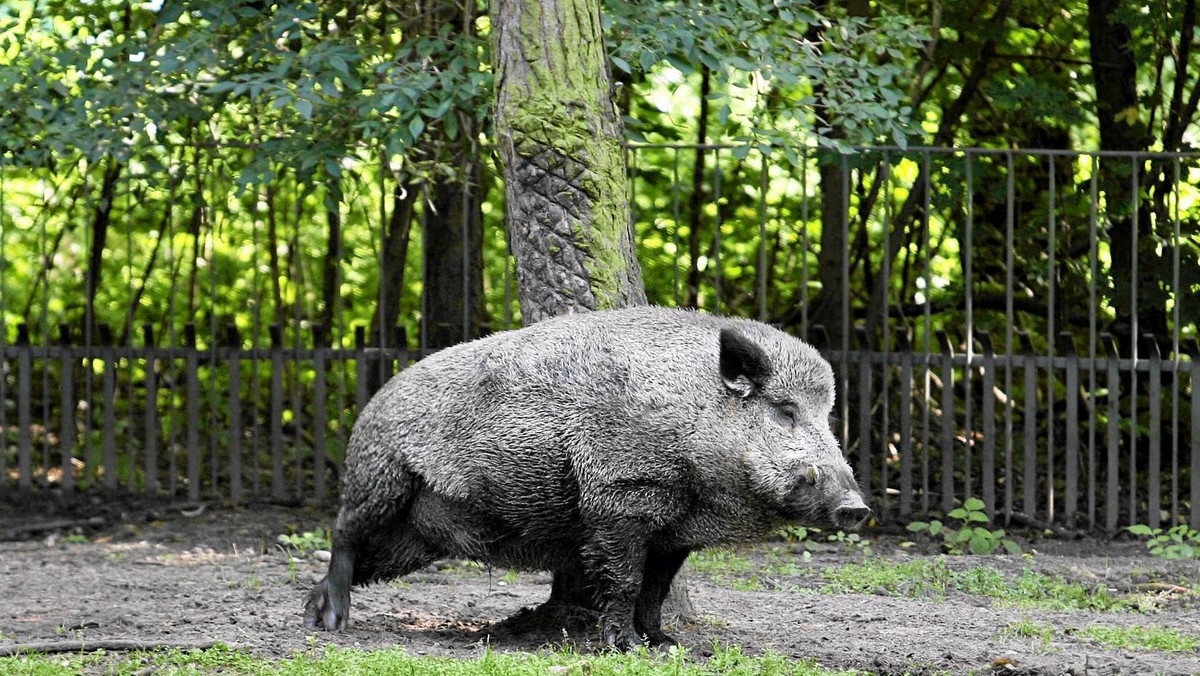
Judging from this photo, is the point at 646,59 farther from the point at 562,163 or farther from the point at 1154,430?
the point at 1154,430

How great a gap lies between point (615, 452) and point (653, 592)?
71cm

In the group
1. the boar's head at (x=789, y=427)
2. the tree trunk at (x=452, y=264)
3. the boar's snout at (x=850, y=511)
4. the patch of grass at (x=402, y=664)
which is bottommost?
the patch of grass at (x=402, y=664)

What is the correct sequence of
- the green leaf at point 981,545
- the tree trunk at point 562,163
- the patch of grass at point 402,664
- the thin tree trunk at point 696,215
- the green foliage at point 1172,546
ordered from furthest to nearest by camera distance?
the thin tree trunk at point 696,215 → the green leaf at point 981,545 → the green foliage at point 1172,546 → the tree trunk at point 562,163 → the patch of grass at point 402,664

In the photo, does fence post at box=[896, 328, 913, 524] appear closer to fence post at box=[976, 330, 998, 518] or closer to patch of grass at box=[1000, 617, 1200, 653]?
fence post at box=[976, 330, 998, 518]

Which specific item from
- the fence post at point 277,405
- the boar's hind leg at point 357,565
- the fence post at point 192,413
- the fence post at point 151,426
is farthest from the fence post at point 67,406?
the boar's hind leg at point 357,565

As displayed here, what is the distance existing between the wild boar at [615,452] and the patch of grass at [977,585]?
2.52m

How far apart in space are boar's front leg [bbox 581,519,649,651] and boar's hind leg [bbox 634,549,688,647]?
0.17m

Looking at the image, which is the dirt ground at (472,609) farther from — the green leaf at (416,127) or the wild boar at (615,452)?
the green leaf at (416,127)

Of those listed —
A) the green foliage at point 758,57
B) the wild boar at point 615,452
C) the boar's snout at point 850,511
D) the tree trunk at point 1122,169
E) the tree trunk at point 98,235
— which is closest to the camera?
the boar's snout at point 850,511

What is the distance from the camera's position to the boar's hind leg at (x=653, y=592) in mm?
5688

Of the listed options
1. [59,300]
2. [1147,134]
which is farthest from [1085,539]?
[59,300]

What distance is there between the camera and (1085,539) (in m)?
10.3

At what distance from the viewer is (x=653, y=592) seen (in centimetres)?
571

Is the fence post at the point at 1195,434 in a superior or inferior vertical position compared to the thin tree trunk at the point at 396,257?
inferior
